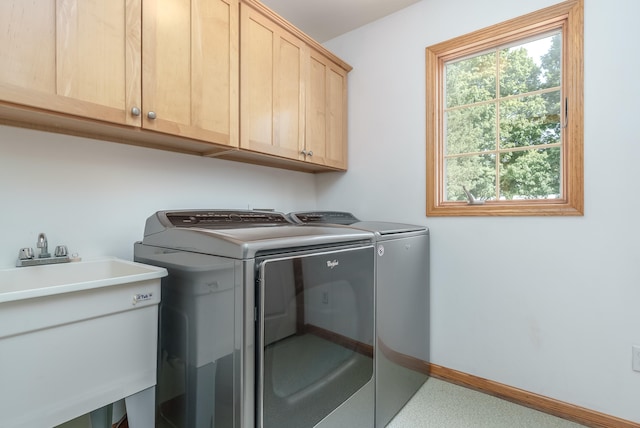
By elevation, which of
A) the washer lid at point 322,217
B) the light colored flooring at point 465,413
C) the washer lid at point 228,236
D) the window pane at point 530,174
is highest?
the window pane at point 530,174

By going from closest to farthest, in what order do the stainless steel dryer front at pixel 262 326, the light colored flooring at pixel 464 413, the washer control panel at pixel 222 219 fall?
the stainless steel dryer front at pixel 262 326 → the washer control panel at pixel 222 219 → the light colored flooring at pixel 464 413

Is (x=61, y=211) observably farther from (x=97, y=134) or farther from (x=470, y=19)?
(x=470, y=19)

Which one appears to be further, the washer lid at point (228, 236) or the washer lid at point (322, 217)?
the washer lid at point (322, 217)

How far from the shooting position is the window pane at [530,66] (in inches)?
69.1

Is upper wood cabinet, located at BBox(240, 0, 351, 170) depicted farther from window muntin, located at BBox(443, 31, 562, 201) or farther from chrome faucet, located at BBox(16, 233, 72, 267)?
chrome faucet, located at BBox(16, 233, 72, 267)

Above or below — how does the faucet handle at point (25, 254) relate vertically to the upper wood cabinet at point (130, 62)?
below

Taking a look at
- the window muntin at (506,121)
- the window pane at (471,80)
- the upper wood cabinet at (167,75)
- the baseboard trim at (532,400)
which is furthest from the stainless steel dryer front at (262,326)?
the window pane at (471,80)

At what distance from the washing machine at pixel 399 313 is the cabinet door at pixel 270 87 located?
A: 51 cm

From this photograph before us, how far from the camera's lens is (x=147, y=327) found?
1128 mm

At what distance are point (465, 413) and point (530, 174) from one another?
1.43 metres

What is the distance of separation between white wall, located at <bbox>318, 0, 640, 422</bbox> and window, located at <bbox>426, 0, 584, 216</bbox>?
Answer: 58mm

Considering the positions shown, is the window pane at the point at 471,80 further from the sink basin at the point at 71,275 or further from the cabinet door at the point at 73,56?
the sink basin at the point at 71,275

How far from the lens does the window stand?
5.41ft

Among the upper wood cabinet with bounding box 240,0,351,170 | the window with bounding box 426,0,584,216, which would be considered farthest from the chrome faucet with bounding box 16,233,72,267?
the window with bounding box 426,0,584,216
